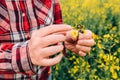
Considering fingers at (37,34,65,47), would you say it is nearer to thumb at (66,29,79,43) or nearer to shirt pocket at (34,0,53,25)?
thumb at (66,29,79,43)

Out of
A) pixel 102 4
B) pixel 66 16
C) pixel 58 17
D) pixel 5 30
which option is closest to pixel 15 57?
pixel 5 30

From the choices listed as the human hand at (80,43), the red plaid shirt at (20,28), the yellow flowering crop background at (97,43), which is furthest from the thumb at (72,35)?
the yellow flowering crop background at (97,43)

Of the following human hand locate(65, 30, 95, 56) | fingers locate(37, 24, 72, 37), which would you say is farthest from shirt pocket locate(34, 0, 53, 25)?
fingers locate(37, 24, 72, 37)

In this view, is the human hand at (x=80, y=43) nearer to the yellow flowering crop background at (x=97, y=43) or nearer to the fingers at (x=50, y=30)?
the fingers at (x=50, y=30)

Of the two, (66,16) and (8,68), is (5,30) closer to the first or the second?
(8,68)

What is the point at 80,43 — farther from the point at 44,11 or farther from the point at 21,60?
the point at 21,60

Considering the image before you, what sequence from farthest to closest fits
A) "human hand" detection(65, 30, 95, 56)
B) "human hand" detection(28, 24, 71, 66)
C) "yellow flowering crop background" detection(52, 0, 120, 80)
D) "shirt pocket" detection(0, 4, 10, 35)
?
"yellow flowering crop background" detection(52, 0, 120, 80)
"human hand" detection(65, 30, 95, 56)
"shirt pocket" detection(0, 4, 10, 35)
"human hand" detection(28, 24, 71, 66)
